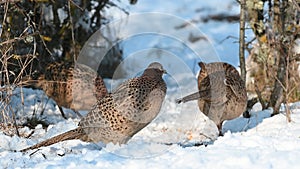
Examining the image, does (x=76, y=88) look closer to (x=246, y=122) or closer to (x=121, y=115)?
(x=246, y=122)

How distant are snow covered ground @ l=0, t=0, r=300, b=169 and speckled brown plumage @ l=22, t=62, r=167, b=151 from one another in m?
0.12

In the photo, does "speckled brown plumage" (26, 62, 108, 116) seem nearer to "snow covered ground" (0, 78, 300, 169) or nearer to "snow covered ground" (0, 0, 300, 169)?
"snow covered ground" (0, 0, 300, 169)

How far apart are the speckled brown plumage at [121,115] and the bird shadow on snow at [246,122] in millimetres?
1312

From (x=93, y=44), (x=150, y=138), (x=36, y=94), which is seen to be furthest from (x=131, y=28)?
(x=150, y=138)

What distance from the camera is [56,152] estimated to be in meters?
4.00

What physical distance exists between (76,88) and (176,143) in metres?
2.06

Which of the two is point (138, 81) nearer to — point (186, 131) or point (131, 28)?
point (186, 131)

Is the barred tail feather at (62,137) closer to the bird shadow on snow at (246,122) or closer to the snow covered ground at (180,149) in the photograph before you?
the snow covered ground at (180,149)

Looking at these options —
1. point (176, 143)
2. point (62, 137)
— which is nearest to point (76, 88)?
point (176, 143)

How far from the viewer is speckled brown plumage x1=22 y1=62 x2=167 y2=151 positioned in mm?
4219

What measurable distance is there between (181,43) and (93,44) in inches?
104

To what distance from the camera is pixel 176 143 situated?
186 inches

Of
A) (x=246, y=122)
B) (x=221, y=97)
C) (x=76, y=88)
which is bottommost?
(x=246, y=122)

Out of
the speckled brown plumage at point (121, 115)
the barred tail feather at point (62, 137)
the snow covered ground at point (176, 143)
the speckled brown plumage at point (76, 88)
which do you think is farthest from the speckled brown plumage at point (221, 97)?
the speckled brown plumage at point (76, 88)
